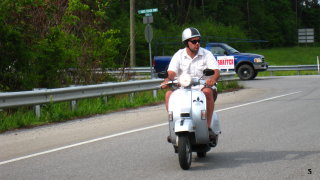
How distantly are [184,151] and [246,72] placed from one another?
24.6m

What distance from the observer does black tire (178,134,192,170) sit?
26.5ft

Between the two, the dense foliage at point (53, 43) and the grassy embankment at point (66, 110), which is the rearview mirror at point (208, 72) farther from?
the dense foliage at point (53, 43)

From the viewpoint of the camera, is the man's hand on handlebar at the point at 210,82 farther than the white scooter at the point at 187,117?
Yes

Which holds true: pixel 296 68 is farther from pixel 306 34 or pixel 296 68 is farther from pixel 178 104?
pixel 306 34

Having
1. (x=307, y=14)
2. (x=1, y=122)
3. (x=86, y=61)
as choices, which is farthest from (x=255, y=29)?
(x=1, y=122)

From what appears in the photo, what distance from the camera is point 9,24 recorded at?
1675 cm

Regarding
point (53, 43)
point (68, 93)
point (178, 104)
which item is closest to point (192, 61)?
point (178, 104)

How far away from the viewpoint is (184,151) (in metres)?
8.09

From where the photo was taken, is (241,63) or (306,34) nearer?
(241,63)

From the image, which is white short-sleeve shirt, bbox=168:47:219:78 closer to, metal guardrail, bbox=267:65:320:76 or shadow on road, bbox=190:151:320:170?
shadow on road, bbox=190:151:320:170

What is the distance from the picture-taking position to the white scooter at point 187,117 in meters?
8.14

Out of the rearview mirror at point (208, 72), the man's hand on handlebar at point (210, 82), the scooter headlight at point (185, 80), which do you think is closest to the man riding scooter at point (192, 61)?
the man's hand on handlebar at point (210, 82)

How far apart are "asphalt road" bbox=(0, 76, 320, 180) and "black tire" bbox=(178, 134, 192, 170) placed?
95mm

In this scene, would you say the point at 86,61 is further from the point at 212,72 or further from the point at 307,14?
the point at 307,14
